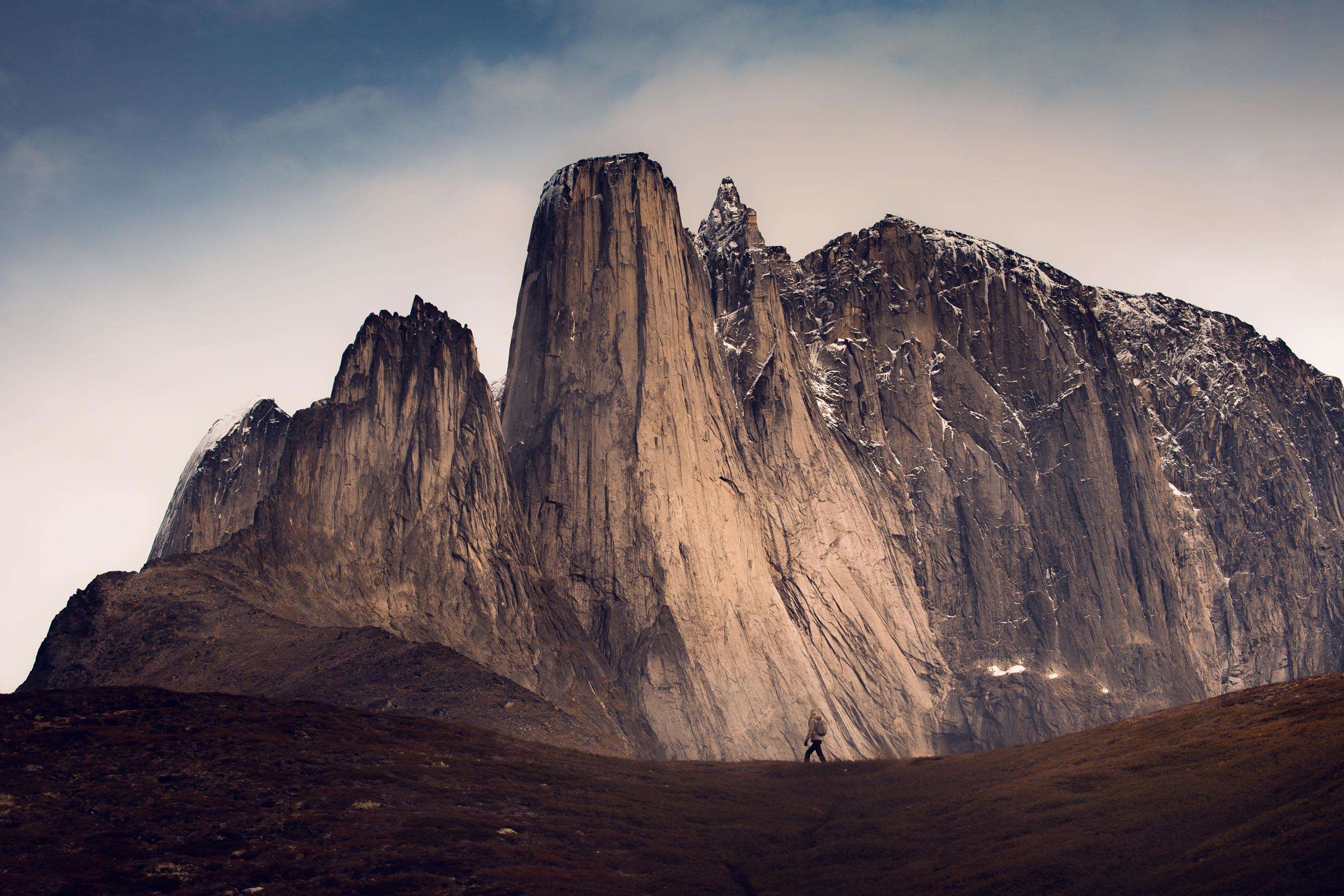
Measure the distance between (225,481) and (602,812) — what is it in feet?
255

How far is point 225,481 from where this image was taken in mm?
106062

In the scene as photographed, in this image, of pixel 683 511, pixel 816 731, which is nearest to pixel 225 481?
pixel 683 511

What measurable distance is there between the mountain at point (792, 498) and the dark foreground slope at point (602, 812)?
17332mm

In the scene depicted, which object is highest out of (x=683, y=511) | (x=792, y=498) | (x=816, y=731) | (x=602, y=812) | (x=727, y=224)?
(x=727, y=224)

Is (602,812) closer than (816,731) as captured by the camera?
Yes

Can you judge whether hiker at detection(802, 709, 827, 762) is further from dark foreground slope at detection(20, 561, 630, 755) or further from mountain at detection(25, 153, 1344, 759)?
mountain at detection(25, 153, 1344, 759)

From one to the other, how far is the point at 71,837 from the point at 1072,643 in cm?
9352

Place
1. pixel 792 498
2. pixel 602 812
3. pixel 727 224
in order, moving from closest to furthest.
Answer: pixel 602 812
pixel 792 498
pixel 727 224

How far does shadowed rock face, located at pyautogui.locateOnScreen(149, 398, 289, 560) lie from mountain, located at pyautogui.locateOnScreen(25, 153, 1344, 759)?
1.58ft

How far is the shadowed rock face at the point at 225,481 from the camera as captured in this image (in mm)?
103250

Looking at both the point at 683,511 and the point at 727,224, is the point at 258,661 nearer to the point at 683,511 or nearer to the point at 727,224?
the point at 683,511

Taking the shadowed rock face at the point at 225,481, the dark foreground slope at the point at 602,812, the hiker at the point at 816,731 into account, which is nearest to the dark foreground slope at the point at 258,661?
the dark foreground slope at the point at 602,812

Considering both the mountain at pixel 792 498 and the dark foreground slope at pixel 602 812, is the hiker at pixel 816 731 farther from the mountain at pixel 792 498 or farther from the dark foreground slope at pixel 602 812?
the mountain at pixel 792 498

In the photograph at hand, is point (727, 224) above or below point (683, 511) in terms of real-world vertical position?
above
